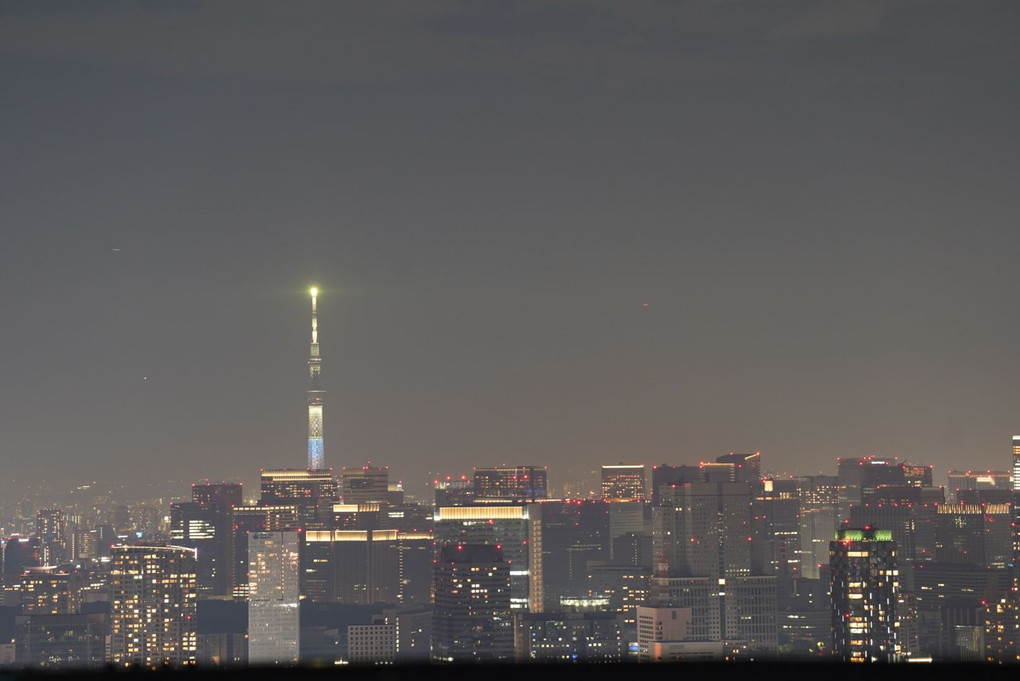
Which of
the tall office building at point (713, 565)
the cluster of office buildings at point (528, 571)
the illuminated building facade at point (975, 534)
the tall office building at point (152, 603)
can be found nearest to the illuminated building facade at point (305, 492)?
the cluster of office buildings at point (528, 571)

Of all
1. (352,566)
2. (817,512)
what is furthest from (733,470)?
(352,566)

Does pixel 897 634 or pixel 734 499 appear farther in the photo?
pixel 734 499

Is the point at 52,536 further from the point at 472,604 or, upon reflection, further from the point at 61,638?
the point at 472,604

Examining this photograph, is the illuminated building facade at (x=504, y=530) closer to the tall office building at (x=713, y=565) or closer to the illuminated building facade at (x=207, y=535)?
the tall office building at (x=713, y=565)

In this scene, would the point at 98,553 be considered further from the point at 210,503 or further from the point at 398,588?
the point at 398,588

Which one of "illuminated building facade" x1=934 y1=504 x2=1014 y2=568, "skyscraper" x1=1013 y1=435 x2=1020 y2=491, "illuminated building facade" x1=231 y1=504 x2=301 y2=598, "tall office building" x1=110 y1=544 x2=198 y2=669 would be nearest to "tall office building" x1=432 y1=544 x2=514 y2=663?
"tall office building" x1=110 y1=544 x2=198 y2=669

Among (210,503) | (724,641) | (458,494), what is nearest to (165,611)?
(210,503)
